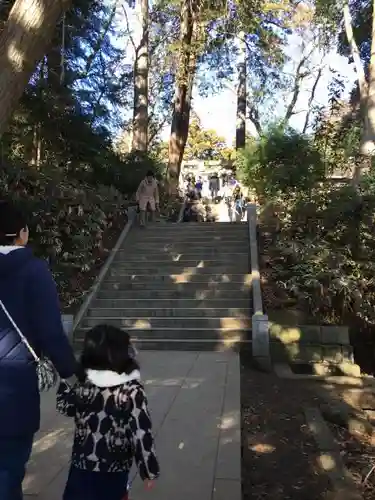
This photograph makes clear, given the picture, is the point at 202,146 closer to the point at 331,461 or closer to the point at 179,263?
the point at 179,263

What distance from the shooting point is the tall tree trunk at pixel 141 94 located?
20.5 metres

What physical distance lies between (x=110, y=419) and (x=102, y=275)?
371 inches

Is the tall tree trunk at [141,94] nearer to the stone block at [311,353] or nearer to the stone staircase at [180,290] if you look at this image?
the stone staircase at [180,290]

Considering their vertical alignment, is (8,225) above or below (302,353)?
above

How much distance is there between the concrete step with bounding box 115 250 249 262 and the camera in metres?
12.5

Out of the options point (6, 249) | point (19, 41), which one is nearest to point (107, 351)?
point (6, 249)

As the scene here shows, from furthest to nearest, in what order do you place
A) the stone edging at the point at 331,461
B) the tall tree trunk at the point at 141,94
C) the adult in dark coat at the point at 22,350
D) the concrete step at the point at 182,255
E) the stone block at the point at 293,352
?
the tall tree trunk at the point at 141,94 < the concrete step at the point at 182,255 < the stone block at the point at 293,352 < the stone edging at the point at 331,461 < the adult in dark coat at the point at 22,350

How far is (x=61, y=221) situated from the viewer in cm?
1238

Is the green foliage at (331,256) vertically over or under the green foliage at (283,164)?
under

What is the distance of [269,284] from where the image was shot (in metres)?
10.8

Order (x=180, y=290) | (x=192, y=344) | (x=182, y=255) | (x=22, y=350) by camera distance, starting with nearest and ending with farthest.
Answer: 1. (x=22, y=350)
2. (x=192, y=344)
3. (x=180, y=290)
4. (x=182, y=255)

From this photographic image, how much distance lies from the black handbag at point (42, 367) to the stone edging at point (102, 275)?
720cm

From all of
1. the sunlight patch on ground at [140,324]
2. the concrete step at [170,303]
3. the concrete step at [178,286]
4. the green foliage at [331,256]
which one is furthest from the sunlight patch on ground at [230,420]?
the concrete step at [178,286]

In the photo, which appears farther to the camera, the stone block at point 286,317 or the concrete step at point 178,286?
the concrete step at point 178,286
